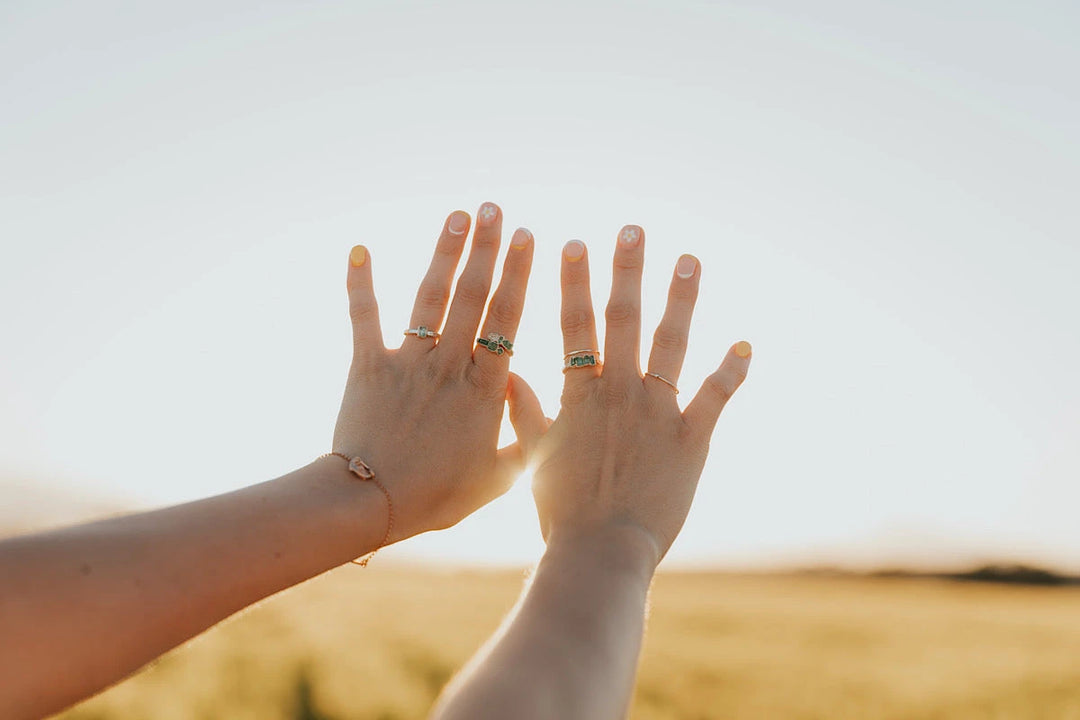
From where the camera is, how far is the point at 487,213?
316cm

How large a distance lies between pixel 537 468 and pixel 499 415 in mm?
479

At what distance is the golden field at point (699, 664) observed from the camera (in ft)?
9.65

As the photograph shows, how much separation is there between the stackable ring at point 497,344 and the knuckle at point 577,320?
0.70 ft

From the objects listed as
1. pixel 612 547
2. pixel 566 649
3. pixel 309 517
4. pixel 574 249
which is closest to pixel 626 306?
pixel 574 249

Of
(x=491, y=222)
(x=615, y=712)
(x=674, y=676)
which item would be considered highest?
(x=491, y=222)

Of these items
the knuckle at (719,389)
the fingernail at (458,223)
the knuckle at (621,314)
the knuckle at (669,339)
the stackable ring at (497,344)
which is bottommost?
the knuckle at (719,389)

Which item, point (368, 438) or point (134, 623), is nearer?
point (134, 623)

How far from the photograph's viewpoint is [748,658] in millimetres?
3270

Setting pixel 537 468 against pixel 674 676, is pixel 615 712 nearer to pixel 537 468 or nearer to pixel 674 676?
pixel 537 468

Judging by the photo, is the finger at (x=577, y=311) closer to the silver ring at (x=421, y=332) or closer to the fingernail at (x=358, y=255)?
the silver ring at (x=421, y=332)

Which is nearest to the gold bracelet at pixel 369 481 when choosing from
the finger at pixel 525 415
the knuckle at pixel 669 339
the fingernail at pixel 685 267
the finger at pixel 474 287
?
the finger at pixel 525 415

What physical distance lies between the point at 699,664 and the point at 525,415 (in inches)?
47.0

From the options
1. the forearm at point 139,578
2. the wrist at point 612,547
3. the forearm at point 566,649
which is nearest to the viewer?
the forearm at point 566,649

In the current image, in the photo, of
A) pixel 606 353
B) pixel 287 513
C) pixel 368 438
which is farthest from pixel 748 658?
pixel 287 513
